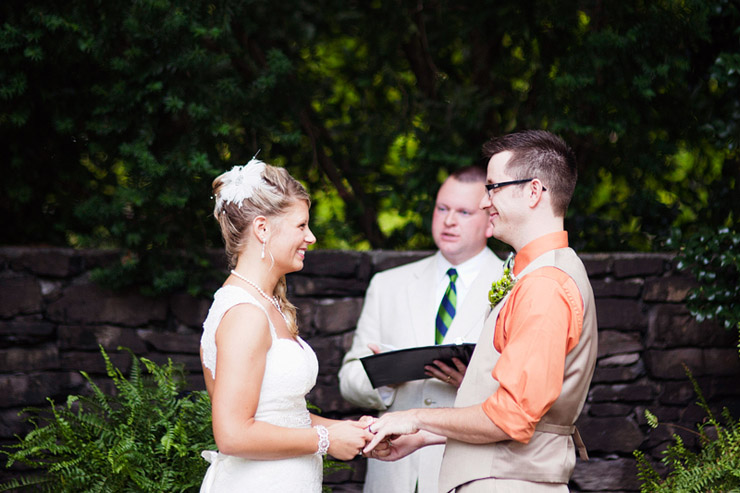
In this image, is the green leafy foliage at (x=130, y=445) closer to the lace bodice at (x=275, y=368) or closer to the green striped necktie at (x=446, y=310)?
the lace bodice at (x=275, y=368)

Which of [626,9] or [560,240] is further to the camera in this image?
[626,9]

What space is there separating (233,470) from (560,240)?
1250mm

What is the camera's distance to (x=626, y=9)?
4.05m

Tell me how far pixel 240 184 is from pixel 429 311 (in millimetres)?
1288

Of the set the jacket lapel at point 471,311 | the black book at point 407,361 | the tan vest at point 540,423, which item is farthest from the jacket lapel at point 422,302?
the tan vest at point 540,423

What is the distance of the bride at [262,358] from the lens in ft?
6.78

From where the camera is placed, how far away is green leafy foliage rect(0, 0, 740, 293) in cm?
362

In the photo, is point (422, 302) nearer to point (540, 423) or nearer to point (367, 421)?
point (367, 421)

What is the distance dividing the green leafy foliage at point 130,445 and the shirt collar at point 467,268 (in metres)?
1.23

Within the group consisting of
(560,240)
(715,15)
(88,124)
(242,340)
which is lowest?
(242,340)

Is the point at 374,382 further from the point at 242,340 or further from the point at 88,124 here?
the point at 88,124

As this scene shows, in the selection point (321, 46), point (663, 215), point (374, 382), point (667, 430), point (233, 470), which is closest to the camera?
point (233, 470)

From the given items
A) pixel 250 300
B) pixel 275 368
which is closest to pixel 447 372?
pixel 275 368

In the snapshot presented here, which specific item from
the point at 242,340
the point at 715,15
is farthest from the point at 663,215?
the point at 242,340
